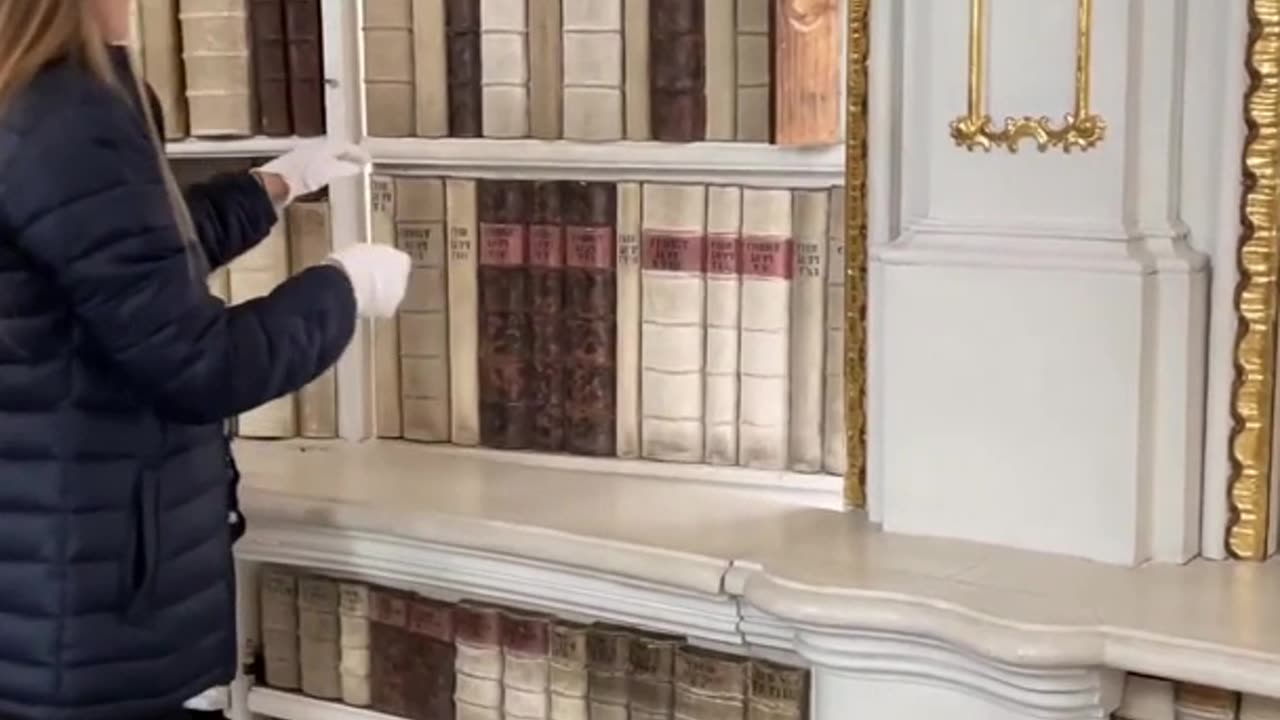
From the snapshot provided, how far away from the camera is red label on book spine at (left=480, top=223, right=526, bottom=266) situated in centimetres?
189

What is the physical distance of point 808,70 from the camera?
1.72 m

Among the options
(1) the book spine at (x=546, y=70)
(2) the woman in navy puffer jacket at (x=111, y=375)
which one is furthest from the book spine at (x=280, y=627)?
(1) the book spine at (x=546, y=70)

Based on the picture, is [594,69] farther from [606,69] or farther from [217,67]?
[217,67]

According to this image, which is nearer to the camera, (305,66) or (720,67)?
(720,67)

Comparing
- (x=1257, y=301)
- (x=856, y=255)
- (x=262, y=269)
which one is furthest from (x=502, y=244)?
(x=1257, y=301)

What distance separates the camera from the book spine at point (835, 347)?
5.72ft

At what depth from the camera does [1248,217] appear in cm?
144

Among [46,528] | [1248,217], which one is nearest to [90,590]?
[46,528]

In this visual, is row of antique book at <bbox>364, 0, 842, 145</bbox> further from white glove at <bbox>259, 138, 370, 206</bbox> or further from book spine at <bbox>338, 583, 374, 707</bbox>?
book spine at <bbox>338, 583, 374, 707</bbox>

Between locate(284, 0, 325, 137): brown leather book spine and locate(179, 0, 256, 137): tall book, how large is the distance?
0.05 metres

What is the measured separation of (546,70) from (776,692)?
0.69 m

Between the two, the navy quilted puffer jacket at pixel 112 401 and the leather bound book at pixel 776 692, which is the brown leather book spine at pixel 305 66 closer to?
the navy quilted puffer jacket at pixel 112 401

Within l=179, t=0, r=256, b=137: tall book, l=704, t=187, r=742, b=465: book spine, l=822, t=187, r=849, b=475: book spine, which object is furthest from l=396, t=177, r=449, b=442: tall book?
l=822, t=187, r=849, b=475: book spine

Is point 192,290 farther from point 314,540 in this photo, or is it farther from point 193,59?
point 193,59
